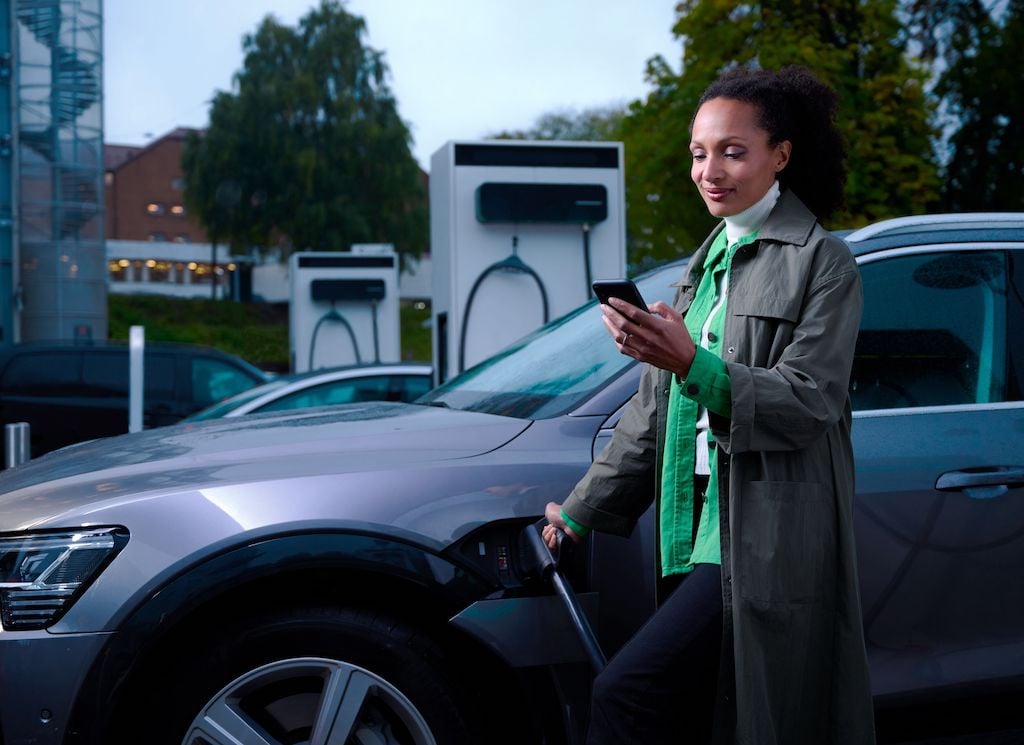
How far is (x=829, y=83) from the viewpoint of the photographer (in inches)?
723

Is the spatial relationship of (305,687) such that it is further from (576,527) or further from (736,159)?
(736,159)

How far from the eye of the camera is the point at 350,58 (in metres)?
42.2

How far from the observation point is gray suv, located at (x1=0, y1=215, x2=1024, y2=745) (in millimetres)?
Answer: 2252

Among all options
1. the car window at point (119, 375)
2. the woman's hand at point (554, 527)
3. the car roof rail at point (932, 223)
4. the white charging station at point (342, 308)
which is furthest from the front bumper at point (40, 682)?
the white charging station at point (342, 308)

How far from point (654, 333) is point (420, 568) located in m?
0.88

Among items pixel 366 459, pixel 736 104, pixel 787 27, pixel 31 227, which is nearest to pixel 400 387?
pixel 366 459

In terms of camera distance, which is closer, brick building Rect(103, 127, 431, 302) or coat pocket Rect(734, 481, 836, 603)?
coat pocket Rect(734, 481, 836, 603)

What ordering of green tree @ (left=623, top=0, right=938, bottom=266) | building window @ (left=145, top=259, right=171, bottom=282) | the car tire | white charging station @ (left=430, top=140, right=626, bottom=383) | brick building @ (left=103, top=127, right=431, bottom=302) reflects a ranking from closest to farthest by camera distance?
the car tire < white charging station @ (left=430, top=140, right=626, bottom=383) < green tree @ (left=623, top=0, right=938, bottom=266) < brick building @ (left=103, top=127, right=431, bottom=302) < building window @ (left=145, top=259, right=171, bottom=282)

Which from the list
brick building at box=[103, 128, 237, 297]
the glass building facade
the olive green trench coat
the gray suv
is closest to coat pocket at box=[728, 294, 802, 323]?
the olive green trench coat

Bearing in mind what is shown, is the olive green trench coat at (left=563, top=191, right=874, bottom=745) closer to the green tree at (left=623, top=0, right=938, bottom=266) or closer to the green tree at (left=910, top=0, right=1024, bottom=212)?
the green tree at (left=623, top=0, right=938, bottom=266)

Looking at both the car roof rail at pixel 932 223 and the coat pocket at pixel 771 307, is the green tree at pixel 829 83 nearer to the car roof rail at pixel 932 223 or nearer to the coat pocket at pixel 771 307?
the car roof rail at pixel 932 223

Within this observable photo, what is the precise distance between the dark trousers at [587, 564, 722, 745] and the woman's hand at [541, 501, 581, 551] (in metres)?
0.33

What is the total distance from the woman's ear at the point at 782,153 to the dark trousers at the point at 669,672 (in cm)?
74

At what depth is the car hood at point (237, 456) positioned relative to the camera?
236cm
